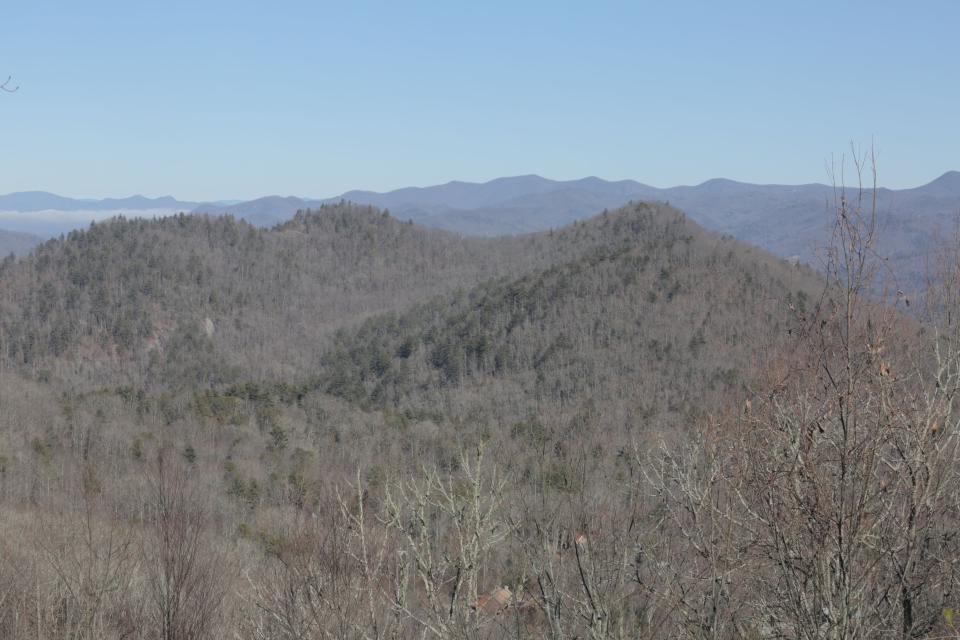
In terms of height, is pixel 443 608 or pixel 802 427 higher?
pixel 802 427

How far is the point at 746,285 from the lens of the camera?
4188 inches

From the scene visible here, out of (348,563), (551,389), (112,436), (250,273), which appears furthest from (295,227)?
(348,563)

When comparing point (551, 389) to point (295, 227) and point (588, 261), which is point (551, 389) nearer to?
point (588, 261)

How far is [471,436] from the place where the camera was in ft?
196

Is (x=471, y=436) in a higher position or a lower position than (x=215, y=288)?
lower

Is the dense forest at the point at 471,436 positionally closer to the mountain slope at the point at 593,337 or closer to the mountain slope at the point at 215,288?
the mountain slope at the point at 593,337

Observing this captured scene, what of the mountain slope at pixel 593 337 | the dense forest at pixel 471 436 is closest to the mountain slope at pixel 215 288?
the dense forest at pixel 471 436

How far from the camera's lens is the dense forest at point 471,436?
6.42m

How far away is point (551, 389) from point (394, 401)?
23.1 m

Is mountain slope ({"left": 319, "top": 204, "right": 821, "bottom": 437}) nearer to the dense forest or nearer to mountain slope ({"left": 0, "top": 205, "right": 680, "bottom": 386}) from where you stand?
the dense forest

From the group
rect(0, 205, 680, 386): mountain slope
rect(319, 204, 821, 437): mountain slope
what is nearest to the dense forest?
rect(319, 204, 821, 437): mountain slope

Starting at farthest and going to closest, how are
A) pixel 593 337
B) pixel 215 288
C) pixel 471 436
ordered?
pixel 215 288 → pixel 593 337 → pixel 471 436

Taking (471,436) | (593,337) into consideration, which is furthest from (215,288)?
(471,436)

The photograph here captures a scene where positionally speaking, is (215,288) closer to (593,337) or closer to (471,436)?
(593,337)
